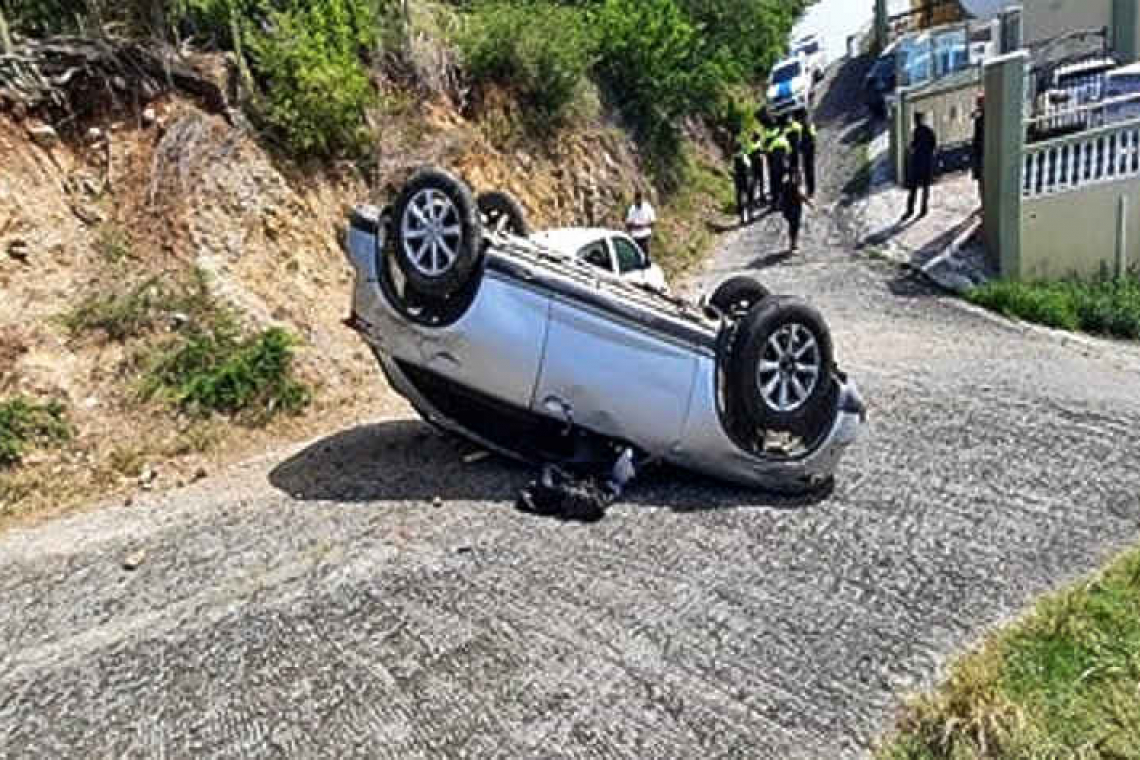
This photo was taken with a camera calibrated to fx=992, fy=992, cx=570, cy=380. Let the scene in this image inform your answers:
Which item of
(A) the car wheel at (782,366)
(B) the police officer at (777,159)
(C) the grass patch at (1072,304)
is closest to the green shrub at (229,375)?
(A) the car wheel at (782,366)

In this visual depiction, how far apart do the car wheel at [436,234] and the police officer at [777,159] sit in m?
12.1

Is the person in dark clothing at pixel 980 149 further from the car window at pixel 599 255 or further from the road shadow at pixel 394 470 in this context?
the road shadow at pixel 394 470

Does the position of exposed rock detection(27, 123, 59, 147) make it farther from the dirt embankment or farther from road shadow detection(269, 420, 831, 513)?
road shadow detection(269, 420, 831, 513)

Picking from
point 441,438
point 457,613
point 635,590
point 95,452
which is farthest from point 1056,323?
point 95,452

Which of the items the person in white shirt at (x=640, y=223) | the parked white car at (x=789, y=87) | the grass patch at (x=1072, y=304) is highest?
the parked white car at (x=789, y=87)

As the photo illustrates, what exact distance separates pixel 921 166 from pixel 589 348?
35.0 ft

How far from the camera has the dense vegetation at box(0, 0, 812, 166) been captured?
34.9 ft

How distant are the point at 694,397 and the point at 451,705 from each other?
8.96ft

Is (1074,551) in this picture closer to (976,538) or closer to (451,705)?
(976,538)

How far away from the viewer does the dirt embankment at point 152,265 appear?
7.55 m

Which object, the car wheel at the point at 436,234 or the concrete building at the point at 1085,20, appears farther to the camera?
the concrete building at the point at 1085,20

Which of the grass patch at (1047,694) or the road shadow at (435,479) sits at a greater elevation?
the road shadow at (435,479)

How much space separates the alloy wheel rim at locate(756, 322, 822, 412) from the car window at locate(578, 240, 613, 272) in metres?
3.70

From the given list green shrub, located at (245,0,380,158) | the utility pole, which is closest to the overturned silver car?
green shrub, located at (245,0,380,158)
